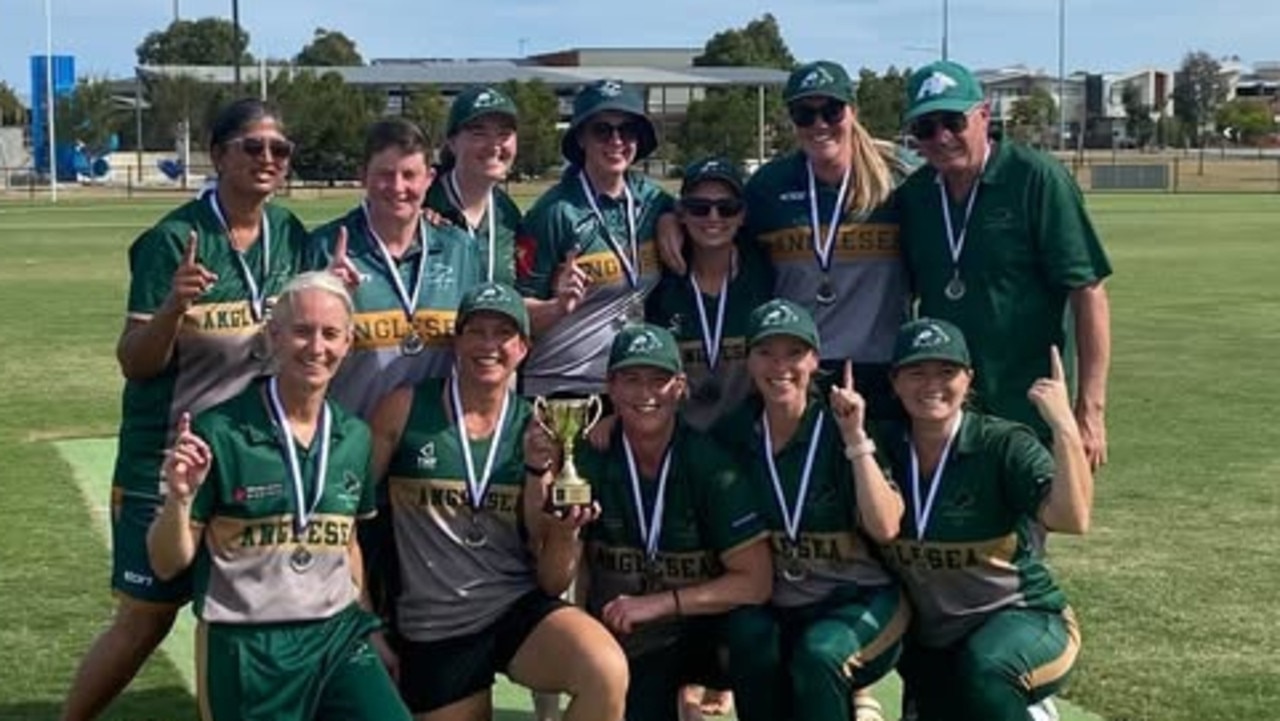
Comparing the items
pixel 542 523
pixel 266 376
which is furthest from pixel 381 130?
pixel 542 523

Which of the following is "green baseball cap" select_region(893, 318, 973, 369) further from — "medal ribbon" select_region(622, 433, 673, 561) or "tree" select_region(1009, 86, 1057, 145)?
"tree" select_region(1009, 86, 1057, 145)

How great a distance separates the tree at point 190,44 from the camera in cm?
13138

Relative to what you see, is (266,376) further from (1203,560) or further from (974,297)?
(1203,560)

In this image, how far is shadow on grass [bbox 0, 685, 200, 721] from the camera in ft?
21.3

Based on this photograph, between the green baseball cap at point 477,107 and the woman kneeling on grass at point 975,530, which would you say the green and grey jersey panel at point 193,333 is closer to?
the green baseball cap at point 477,107

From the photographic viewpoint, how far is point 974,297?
595cm

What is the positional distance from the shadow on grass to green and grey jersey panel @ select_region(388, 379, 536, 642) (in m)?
1.43

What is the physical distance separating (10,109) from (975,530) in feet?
404

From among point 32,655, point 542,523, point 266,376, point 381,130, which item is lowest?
point 32,655

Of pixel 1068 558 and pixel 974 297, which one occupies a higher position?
pixel 974 297

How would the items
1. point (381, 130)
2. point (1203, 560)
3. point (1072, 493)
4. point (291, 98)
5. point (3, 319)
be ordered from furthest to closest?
point (291, 98) → point (3, 319) → point (1203, 560) → point (381, 130) → point (1072, 493)

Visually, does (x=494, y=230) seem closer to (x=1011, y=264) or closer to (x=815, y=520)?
(x=815, y=520)

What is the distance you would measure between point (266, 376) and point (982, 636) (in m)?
2.26

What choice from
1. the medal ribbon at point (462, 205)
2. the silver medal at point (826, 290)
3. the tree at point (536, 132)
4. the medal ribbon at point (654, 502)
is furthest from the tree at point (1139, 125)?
the medal ribbon at point (654, 502)
